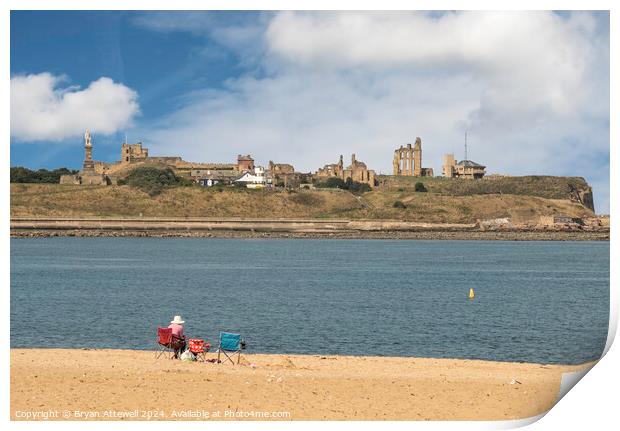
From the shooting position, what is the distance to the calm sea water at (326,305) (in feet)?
72.1

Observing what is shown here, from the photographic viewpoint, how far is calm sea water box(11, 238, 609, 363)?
865 inches

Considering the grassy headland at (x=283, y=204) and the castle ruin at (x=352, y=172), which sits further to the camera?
the castle ruin at (x=352, y=172)

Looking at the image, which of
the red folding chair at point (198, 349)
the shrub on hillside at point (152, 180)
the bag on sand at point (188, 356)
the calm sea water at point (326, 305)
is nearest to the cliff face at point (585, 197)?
the shrub on hillside at point (152, 180)

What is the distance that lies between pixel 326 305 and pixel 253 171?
368ft

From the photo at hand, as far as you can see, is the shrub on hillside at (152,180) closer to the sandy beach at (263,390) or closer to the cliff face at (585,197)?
the cliff face at (585,197)

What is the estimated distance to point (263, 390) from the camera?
12.4m

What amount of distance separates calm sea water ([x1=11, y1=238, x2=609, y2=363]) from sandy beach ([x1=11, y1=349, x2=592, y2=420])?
4.73 feet

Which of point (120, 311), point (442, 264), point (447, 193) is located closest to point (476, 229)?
point (447, 193)

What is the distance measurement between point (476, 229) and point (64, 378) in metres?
109

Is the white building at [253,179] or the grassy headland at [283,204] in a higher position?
the white building at [253,179]

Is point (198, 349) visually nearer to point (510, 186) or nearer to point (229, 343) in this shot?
point (229, 343)

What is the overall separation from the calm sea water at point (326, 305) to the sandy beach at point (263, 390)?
4.73 feet

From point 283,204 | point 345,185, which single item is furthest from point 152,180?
point 345,185

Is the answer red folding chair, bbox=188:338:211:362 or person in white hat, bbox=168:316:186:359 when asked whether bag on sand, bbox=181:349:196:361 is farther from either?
person in white hat, bbox=168:316:186:359
